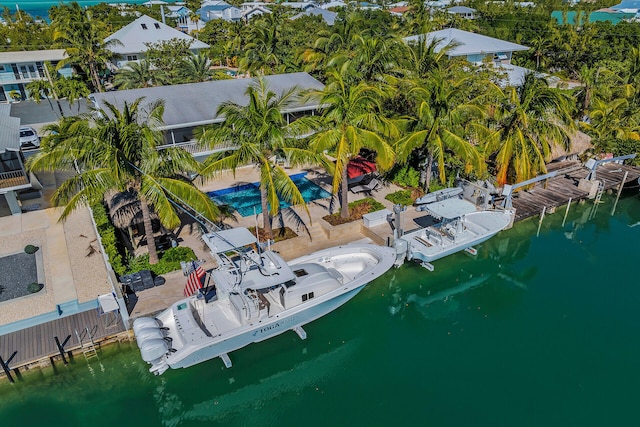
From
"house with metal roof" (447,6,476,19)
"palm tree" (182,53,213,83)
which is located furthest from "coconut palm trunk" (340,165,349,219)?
"house with metal roof" (447,6,476,19)

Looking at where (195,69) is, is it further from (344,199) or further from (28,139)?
(344,199)

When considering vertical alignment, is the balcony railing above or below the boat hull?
above

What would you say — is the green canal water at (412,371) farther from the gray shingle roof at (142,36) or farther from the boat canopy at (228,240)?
the gray shingle roof at (142,36)

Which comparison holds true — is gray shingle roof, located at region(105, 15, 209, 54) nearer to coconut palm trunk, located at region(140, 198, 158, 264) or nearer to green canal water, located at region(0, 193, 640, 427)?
coconut palm trunk, located at region(140, 198, 158, 264)

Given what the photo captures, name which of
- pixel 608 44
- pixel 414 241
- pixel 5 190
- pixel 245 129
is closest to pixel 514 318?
pixel 414 241

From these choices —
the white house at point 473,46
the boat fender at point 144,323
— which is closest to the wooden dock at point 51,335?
the boat fender at point 144,323

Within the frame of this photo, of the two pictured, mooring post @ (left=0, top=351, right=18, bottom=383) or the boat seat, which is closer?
mooring post @ (left=0, top=351, right=18, bottom=383)

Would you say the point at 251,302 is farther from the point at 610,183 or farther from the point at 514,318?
the point at 610,183
